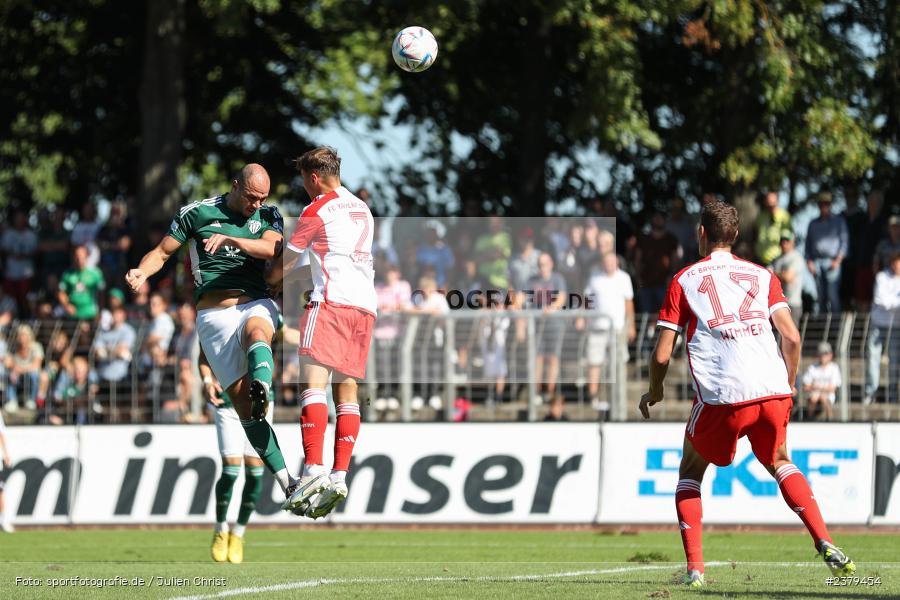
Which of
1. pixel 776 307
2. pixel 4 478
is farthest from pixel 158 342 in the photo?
pixel 776 307

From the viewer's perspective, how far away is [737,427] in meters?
8.72

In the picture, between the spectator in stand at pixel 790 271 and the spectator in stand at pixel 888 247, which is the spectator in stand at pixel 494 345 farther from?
the spectator in stand at pixel 888 247

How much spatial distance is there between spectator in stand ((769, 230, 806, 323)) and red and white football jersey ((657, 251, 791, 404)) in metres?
9.38

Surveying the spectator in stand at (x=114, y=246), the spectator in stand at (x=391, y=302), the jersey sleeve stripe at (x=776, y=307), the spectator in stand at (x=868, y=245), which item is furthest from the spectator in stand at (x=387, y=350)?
the jersey sleeve stripe at (x=776, y=307)

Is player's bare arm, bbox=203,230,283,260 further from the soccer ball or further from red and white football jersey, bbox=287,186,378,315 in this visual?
the soccer ball

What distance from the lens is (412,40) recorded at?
12188mm

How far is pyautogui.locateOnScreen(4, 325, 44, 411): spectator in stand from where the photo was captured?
60.3 ft

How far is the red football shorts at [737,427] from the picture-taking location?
8703 mm

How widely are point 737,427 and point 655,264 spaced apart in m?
10.7

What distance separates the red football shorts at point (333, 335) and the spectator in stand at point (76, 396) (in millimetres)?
9267

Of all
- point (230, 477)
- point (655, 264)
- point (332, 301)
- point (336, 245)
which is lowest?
point (230, 477)

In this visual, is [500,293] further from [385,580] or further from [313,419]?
[385,580]

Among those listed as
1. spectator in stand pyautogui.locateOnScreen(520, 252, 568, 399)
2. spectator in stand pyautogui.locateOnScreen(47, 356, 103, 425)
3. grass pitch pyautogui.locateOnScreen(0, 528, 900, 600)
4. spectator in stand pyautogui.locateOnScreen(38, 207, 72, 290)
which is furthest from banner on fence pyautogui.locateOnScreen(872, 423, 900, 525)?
spectator in stand pyautogui.locateOnScreen(38, 207, 72, 290)

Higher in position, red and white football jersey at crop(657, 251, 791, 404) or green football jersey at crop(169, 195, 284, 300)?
green football jersey at crop(169, 195, 284, 300)
